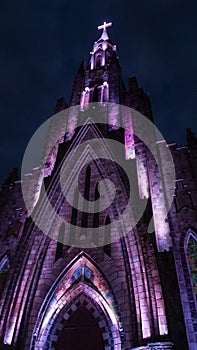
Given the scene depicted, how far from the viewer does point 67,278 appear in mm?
11750

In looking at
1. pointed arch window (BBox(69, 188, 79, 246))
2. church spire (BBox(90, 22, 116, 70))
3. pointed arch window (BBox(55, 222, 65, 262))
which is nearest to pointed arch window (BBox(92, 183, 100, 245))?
pointed arch window (BBox(69, 188, 79, 246))

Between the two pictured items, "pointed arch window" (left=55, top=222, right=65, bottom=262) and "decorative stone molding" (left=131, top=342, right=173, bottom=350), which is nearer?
"decorative stone molding" (left=131, top=342, right=173, bottom=350)

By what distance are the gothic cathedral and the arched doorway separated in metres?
0.03

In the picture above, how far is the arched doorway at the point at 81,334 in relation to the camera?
10.4 meters

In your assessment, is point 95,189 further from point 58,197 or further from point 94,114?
point 94,114

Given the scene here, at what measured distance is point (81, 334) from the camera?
10.7 metres

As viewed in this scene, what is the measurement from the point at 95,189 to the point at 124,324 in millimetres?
5992

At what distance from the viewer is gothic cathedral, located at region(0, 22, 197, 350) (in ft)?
32.4

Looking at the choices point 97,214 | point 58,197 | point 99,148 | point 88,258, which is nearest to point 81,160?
point 99,148

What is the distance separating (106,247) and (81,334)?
124 inches

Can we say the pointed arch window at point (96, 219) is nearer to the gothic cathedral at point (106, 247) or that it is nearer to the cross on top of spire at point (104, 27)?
the gothic cathedral at point (106, 247)

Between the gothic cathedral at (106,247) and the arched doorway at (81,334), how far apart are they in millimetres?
33

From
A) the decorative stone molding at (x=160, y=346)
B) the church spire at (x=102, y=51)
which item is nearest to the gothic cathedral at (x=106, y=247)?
the decorative stone molding at (x=160, y=346)

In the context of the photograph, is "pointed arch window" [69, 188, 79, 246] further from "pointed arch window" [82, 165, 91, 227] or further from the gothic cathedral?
"pointed arch window" [82, 165, 91, 227]
